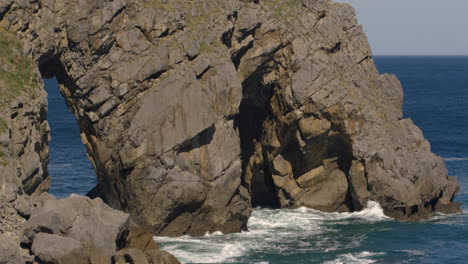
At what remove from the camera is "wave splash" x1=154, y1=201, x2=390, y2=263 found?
61719mm

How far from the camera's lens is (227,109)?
69.4m

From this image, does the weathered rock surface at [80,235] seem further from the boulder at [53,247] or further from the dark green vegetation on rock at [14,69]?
the dark green vegetation on rock at [14,69]

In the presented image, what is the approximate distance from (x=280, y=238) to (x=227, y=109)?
39.3ft

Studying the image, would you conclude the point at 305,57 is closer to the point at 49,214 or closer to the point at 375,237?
the point at 375,237

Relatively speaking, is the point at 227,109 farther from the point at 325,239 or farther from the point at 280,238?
the point at 325,239

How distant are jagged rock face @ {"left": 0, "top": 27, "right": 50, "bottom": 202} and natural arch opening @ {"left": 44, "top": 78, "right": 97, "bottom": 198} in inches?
514

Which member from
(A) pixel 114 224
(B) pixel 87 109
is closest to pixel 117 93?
(B) pixel 87 109

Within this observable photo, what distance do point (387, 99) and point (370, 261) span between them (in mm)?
26209

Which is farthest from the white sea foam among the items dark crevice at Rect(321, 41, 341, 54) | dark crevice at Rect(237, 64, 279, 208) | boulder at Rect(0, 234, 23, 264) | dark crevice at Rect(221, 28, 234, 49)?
boulder at Rect(0, 234, 23, 264)

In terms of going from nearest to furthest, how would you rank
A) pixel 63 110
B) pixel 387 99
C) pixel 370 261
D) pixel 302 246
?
pixel 370 261 < pixel 302 246 < pixel 387 99 < pixel 63 110

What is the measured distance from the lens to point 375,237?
68.8 metres

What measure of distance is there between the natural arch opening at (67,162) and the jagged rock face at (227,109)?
363 inches

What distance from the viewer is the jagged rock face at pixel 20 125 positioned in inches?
2044

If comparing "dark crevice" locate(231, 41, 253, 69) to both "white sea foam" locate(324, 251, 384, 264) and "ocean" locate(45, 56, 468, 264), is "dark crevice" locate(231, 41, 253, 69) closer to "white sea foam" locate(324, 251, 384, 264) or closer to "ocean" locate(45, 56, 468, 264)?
"ocean" locate(45, 56, 468, 264)
